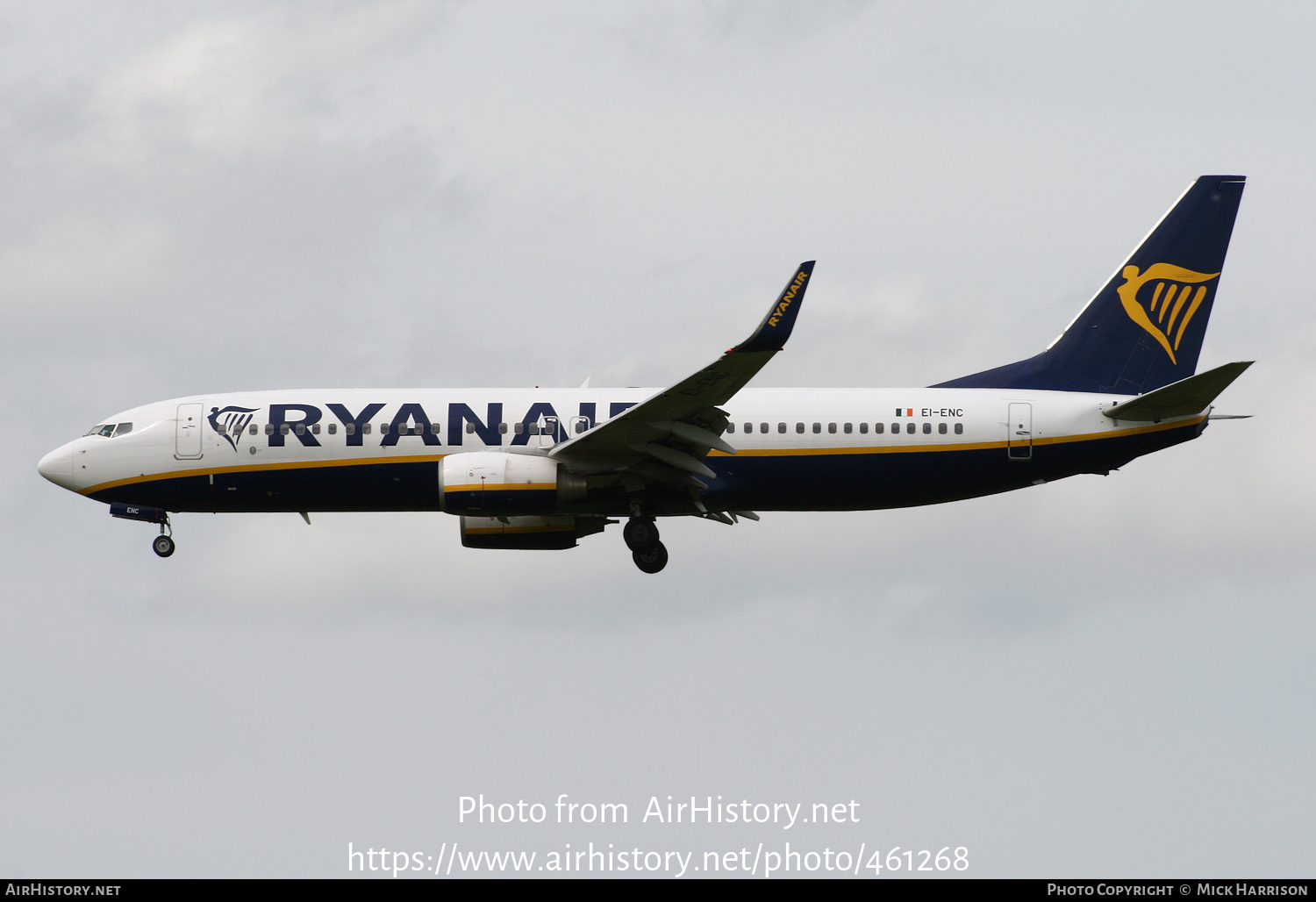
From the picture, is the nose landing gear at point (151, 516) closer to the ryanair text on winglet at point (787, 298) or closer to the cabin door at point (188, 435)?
the cabin door at point (188, 435)

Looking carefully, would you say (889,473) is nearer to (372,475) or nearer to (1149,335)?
(1149,335)

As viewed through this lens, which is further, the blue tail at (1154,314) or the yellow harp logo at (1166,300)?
the yellow harp logo at (1166,300)

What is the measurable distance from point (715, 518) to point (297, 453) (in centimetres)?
1008

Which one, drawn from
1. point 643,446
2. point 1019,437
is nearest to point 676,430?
point 643,446

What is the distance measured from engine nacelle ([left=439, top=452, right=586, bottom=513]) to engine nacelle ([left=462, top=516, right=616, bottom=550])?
3.82 meters

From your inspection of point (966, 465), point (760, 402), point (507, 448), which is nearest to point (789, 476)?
point (760, 402)

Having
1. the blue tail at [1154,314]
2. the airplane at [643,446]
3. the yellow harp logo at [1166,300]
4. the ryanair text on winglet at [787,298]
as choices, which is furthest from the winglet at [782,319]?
the yellow harp logo at [1166,300]

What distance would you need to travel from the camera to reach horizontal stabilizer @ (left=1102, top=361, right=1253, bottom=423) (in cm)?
3328

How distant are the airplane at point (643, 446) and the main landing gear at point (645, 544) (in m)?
0.04

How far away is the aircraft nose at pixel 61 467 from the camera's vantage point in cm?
3816

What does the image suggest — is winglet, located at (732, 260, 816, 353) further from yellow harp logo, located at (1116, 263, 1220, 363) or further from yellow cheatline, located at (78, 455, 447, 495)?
yellow harp logo, located at (1116, 263, 1220, 363)

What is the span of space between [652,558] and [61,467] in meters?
14.7

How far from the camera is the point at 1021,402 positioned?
36094mm

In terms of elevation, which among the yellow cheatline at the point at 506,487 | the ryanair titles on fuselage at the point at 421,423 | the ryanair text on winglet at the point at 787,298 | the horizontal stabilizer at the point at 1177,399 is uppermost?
the ryanair titles on fuselage at the point at 421,423
